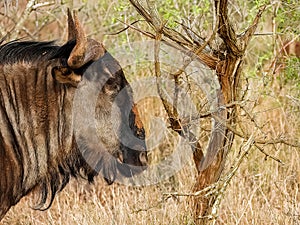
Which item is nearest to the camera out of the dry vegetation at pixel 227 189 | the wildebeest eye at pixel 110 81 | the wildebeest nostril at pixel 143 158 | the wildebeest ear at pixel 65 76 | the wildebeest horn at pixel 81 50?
the wildebeest horn at pixel 81 50

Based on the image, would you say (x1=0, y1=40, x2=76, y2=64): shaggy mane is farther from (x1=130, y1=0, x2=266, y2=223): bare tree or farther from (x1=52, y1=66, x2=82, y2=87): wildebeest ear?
(x1=130, y1=0, x2=266, y2=223): bare tree

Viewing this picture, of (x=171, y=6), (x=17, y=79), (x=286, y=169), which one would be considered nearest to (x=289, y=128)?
(x=286, y=169)

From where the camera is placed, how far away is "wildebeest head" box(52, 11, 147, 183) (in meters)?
3.51

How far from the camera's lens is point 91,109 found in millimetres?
3631

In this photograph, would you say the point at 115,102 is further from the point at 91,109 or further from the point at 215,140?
the point at 215,140

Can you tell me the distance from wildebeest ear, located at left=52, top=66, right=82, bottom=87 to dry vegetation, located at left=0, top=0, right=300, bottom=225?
805 millimetres

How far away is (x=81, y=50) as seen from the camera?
10.8 ft

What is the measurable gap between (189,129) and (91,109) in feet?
2.25

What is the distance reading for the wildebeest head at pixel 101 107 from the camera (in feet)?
11.5

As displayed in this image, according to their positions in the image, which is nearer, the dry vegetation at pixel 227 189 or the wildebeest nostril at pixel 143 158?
the wildebeest nostril at pixel 143 158

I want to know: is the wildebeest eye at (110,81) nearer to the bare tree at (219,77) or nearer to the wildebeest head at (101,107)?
the wildebeest head at (101,107)

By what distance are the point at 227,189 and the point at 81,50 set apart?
2242mm

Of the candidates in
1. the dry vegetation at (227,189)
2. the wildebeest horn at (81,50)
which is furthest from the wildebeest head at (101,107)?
the dry vegetation at (227,189)

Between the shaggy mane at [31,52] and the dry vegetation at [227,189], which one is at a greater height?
the shaggy mane at [31,52]
